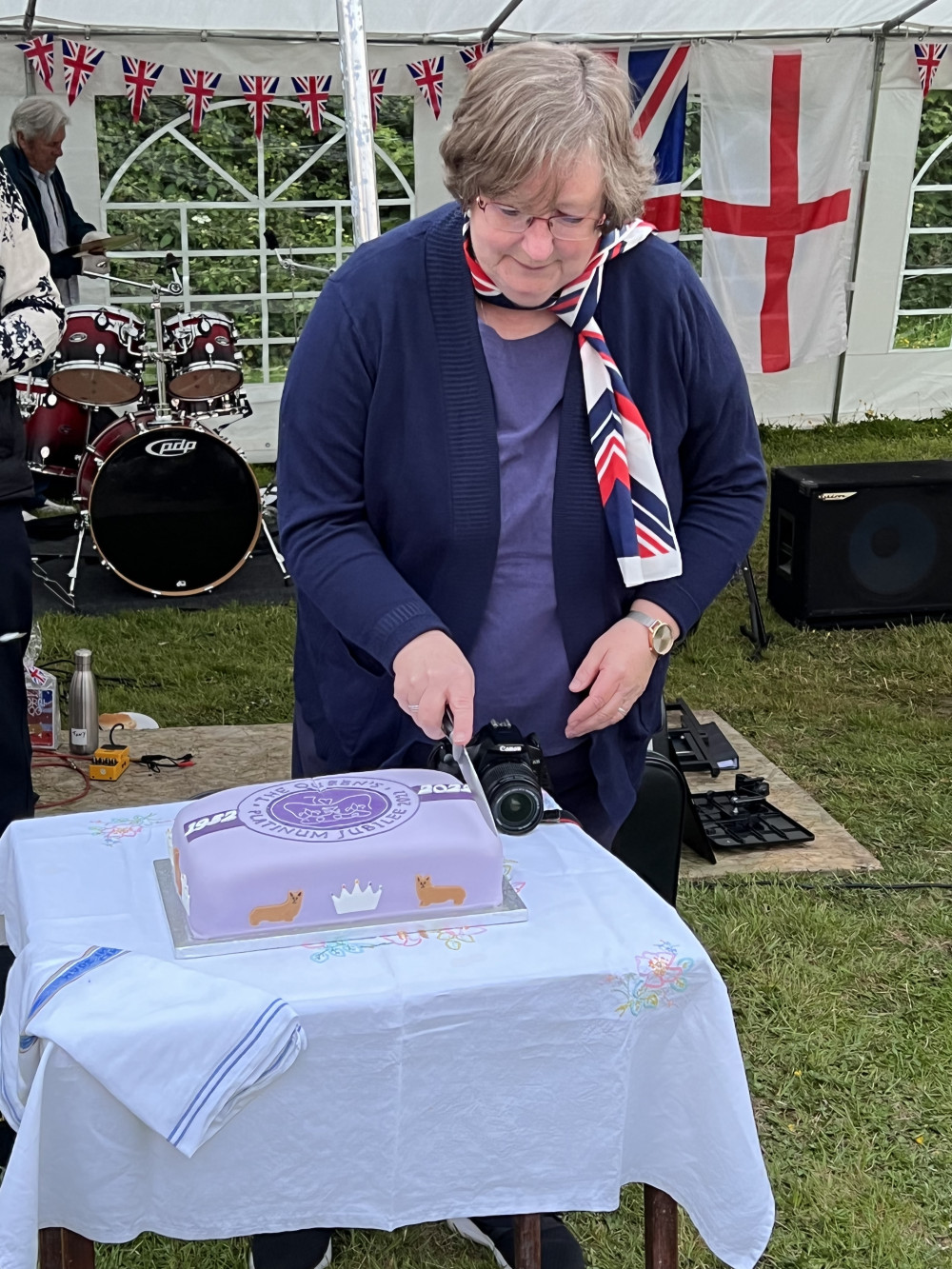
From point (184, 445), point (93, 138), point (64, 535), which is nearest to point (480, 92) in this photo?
point (184, 445)

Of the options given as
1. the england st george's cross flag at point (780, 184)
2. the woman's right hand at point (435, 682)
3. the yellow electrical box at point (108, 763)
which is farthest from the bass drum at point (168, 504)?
the woman's right hand at point (435, 682)

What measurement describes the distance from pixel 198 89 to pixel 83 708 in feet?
13.1

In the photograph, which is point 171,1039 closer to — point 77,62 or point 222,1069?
point 222,1069

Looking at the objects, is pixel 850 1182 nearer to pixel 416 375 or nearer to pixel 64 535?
pixel 416 375

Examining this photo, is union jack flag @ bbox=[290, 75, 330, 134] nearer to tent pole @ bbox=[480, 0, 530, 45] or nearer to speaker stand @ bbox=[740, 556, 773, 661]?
tent pole @ bbox=[480, 0, 530, 45]

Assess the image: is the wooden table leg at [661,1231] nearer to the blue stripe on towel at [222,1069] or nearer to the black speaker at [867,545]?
the blue stripe on towel at [222,1069]

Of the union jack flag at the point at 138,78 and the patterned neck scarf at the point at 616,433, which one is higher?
the union jack flag at the point at 138,78

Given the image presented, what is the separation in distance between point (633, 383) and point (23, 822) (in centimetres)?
80

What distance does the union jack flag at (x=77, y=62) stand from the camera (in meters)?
6.21

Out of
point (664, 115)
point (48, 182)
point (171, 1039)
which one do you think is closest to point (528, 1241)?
point (171, 1039)

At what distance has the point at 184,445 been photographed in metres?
5.17

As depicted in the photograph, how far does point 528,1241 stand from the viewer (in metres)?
1.34

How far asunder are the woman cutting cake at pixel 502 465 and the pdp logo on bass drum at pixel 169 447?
3.74 meters

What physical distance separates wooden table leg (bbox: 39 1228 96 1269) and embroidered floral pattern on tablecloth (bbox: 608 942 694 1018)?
513 millimetres
